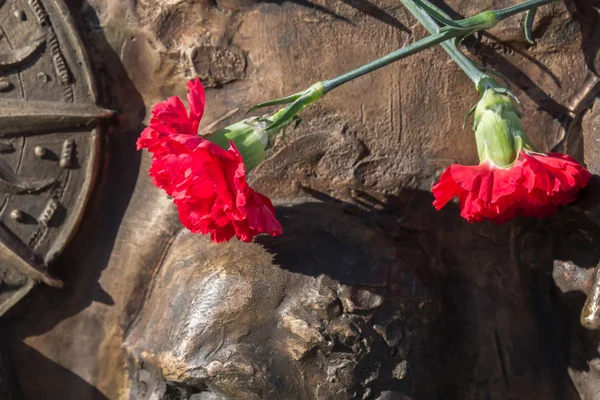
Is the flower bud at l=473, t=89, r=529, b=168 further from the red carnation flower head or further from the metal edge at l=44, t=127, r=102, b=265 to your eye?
the metal edge at l=44, t=127, r=102, b=265

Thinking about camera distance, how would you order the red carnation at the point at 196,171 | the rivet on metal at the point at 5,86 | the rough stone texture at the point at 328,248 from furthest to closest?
the rivet on metal at the point at 5,86 → the rough stone texture at the point at 328,248 → the red carnation at the point at 196,171

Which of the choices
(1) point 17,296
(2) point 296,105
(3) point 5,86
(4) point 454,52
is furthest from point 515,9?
(1) point 17,296

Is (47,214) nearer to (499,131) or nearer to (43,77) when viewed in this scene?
(43,77)

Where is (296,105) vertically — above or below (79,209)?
above

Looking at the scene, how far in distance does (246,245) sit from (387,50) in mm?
498

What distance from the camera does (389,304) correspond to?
121 cm

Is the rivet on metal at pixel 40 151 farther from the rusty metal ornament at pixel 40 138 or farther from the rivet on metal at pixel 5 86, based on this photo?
the rivet on metal at pixel 5 86

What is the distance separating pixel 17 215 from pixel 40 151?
142 mm

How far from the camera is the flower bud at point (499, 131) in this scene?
3.24 feet

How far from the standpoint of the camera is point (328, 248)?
4.09 ft

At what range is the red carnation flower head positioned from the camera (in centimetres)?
96

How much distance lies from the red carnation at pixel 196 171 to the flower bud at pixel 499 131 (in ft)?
1.25

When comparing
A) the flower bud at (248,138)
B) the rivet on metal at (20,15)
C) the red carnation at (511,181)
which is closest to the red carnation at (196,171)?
the flower bud at (248,138)

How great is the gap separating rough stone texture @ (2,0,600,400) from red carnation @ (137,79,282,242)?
27 centimetres
